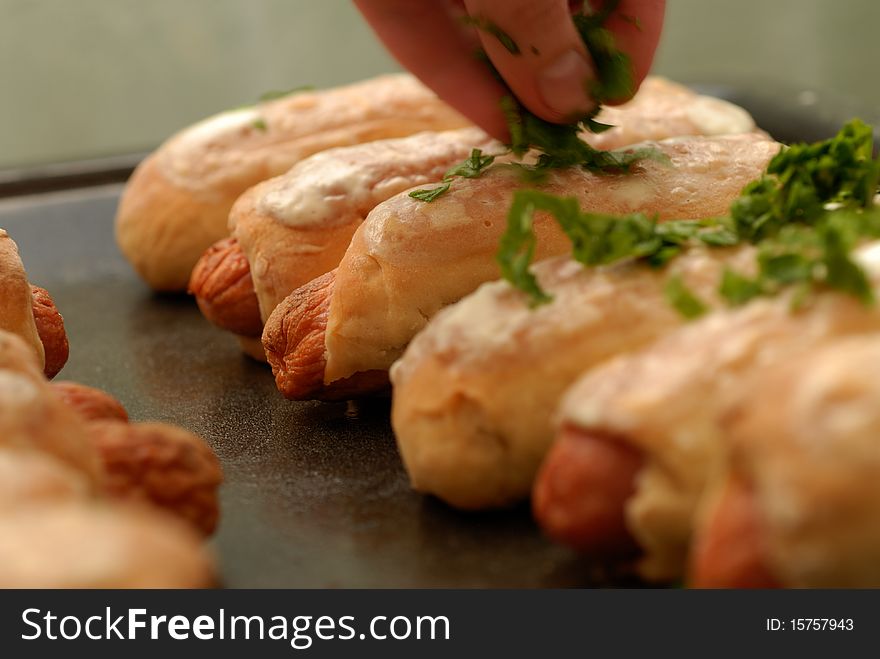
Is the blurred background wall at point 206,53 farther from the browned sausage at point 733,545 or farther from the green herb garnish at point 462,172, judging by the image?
the browned sausage at point 733,545

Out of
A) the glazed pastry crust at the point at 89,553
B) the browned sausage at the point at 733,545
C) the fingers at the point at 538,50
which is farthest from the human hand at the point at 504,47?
the glazed pastry crust at the point at 89,553

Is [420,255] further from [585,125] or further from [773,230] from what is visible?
[773,230]

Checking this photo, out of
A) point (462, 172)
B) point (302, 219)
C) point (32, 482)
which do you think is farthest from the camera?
point (302, 219)

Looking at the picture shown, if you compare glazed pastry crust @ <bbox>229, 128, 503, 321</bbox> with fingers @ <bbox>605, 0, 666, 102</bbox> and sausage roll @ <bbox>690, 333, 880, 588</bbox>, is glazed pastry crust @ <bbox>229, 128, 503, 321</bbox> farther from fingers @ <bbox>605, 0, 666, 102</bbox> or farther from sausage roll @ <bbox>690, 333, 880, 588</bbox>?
sausage roll @ <bbox>690, 333, 880, 588</bbox>

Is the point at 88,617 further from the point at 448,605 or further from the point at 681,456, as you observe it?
the point at 681,456

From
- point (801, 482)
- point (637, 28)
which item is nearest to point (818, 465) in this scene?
point (801, 482)
